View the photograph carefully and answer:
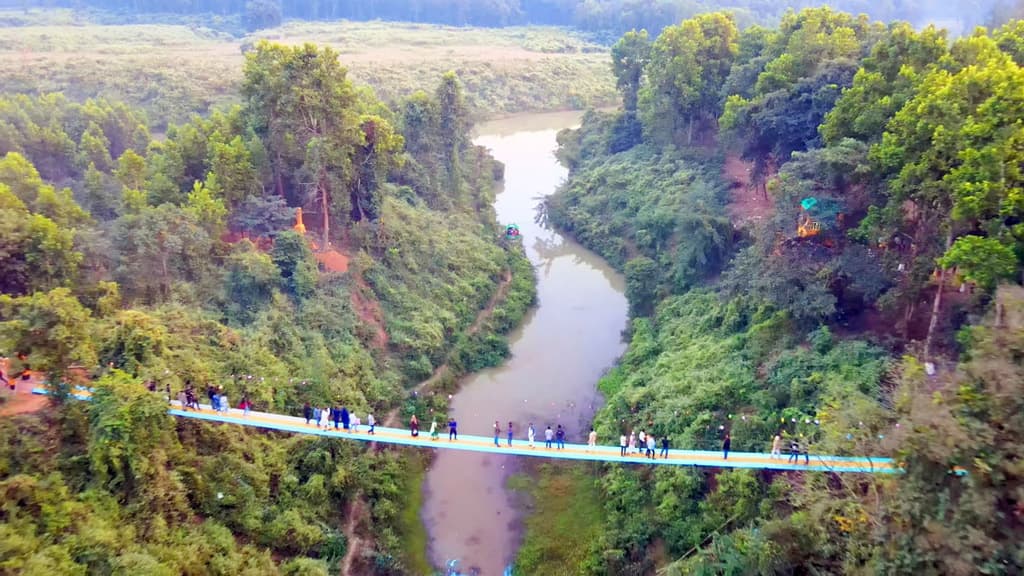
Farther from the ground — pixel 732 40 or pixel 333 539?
pixel 732 40

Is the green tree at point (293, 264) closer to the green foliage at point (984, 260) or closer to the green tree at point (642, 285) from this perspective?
the green tree at point (642, 285)


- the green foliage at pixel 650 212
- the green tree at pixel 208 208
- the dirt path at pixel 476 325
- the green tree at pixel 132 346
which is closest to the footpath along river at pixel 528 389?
the dirt path at pixel 476 325

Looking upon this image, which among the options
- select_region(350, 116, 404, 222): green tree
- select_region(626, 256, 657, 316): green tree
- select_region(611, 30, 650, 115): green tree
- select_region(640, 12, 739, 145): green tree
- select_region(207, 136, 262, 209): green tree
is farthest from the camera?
select_region(611, 30, 650, 115): green tree

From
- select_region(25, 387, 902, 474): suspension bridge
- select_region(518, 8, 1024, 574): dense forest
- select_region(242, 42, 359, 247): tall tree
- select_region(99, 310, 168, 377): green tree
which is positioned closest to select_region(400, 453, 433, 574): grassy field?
select_region(518, 8, 1024, 574): dense forest

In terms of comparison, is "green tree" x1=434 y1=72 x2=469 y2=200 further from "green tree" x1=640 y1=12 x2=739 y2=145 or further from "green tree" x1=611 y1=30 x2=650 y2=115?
"green tree" x1=611 y1=30 x2=650 y2=115

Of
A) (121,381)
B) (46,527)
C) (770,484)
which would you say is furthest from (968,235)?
(46,527)

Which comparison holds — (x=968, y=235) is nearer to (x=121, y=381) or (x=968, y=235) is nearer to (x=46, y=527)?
(x=121, y=381)
